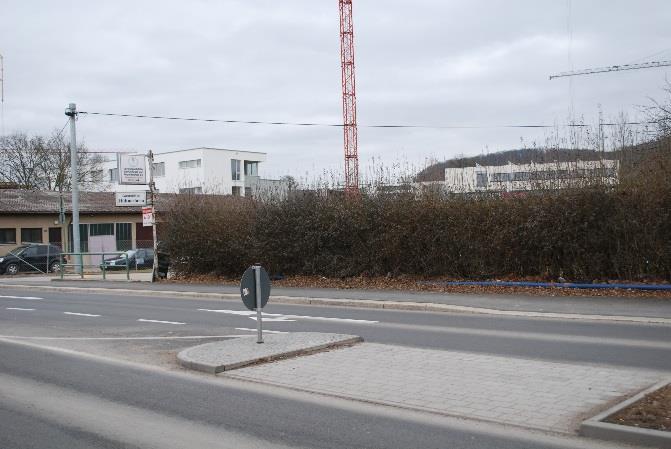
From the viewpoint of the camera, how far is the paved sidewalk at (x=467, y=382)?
6.61 m

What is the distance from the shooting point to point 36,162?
61906mm

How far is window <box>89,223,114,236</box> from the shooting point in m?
51.8

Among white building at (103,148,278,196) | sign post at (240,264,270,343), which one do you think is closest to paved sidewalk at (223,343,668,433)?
sign post at (240,264,270,343)

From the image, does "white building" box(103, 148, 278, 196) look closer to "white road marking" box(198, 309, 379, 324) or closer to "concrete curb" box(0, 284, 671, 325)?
"concrete curb" box(0, 284, 671, 325)

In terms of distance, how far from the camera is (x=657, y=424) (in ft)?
18.8

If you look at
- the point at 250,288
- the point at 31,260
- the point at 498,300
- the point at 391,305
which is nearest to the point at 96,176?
the point at 31,260

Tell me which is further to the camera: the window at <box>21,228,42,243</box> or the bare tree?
the bare tree

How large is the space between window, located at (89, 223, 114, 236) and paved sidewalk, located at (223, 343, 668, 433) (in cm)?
4583

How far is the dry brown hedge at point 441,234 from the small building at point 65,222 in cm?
2241

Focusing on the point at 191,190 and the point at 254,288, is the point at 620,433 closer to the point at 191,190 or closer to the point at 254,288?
the point at 254,288

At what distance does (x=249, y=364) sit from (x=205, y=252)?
1758cm

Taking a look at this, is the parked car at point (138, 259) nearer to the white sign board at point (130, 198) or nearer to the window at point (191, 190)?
the white sign board at point (130, 198)

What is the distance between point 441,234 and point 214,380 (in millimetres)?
13002

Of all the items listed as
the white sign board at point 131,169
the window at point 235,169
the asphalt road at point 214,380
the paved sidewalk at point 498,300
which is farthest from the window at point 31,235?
the window at point 235,169
